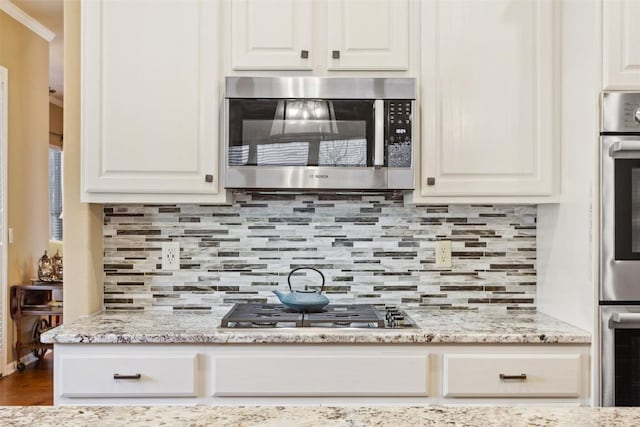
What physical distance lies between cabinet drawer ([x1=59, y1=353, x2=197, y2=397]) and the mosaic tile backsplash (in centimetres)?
54

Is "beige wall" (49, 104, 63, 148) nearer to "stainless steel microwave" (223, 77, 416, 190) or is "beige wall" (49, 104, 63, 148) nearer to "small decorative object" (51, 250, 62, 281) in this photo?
"small decorative object" (51, 250, 62, 281)

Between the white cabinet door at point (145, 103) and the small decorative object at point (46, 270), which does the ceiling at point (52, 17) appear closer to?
the small decorative object at point (46, 270)

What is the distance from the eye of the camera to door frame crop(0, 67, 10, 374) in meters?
4.49

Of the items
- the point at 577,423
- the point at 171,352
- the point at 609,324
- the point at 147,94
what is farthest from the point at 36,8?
the point at 577,423

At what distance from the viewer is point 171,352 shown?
1984mm

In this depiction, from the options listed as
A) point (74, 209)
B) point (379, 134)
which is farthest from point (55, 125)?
point (379, 134)

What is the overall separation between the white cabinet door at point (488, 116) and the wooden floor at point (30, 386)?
3030 mm

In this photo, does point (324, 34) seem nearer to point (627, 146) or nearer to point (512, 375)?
point (627, 146)

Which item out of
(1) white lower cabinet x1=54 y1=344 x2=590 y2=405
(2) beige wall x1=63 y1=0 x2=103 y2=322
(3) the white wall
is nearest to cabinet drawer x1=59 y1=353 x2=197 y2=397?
(1) white lower cabinet x1=54 y1=344 x2=590 y2=405

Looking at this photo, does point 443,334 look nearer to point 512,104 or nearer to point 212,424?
point 512,104

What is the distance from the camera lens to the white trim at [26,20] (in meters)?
4.49

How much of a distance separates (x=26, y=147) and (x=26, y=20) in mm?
1047

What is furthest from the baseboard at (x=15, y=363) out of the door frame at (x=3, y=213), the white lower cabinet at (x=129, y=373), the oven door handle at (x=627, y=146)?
the oven door handle at (x=627, y=146)

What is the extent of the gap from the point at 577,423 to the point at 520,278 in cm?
165
